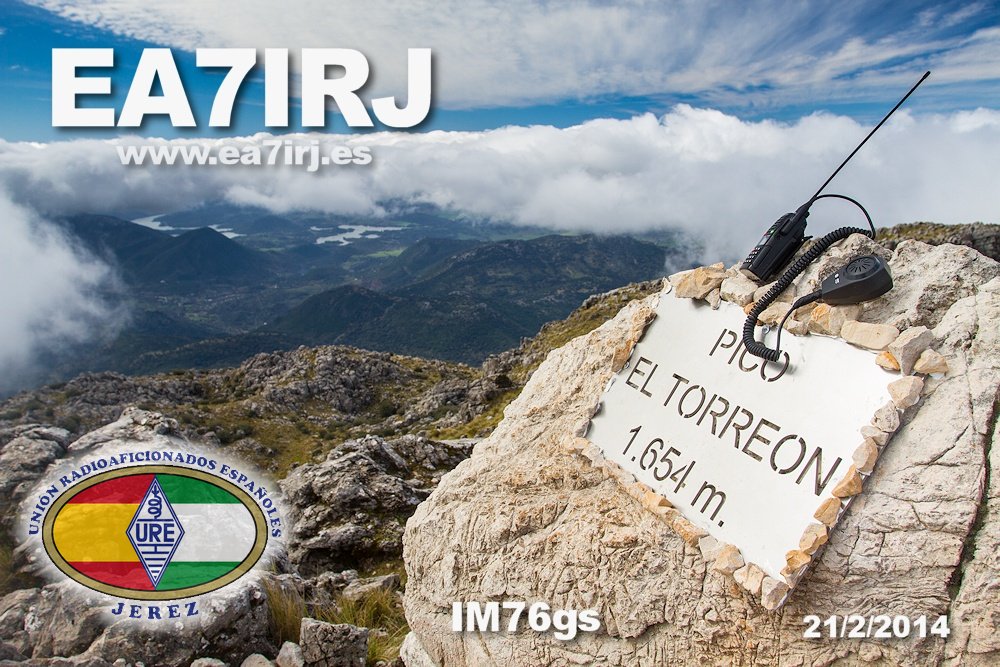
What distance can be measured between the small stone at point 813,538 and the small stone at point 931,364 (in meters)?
1.52

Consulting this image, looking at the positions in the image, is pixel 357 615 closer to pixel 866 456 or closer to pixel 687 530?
pixel 687 530

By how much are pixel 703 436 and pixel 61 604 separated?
7.64 metres

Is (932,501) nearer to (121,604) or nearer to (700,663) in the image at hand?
(700,663)

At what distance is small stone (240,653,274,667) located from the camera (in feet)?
23.0

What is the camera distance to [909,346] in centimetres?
495

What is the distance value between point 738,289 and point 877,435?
2116 millimetres

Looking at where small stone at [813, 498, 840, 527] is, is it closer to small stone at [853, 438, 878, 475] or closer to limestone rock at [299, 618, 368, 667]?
small stone at [853, 438, 878, 475]

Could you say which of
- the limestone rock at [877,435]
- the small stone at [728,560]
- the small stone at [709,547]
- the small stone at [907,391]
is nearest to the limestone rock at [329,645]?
the small stone at [709,547]

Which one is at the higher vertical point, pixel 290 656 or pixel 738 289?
pixel 738 289

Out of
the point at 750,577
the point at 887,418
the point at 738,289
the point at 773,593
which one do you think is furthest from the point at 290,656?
the point at 887,418

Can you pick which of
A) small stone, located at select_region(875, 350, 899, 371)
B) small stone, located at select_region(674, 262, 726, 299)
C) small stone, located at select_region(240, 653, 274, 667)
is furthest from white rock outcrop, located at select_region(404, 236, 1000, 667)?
small stone, located at select_region(240, 653, 274, 667)

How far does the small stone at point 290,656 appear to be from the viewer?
7051 mm

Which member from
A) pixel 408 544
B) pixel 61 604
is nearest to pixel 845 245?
pixel 408 544

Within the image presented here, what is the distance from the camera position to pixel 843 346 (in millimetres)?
5363
